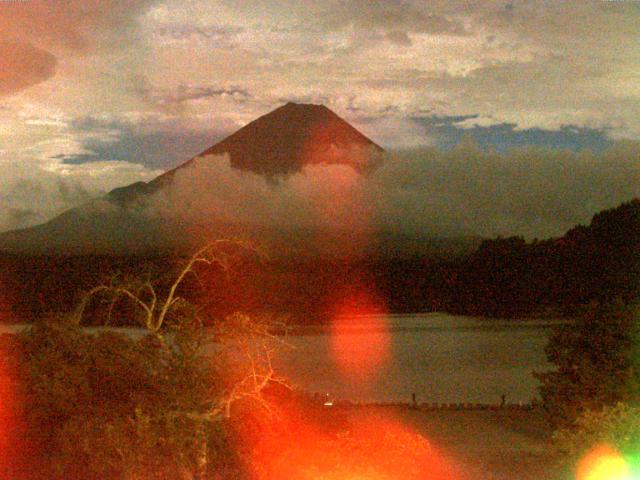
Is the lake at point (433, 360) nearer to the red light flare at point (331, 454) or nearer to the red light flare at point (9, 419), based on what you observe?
the red light flare at point (331, 454)

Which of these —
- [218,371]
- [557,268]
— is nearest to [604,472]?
[218,371]

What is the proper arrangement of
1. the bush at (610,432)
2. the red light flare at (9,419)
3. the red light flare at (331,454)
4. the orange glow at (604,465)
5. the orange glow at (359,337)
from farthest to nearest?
the orange glow at (359,337), the red light flare at (9,419), the bush at (610,432), the orange glow at (604,465), the red light flare at (331,454)

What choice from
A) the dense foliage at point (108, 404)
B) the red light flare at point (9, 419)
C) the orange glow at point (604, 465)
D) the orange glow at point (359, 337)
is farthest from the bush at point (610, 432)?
the orange glow at point (359, 337)

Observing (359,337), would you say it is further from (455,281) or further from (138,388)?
(138,388)

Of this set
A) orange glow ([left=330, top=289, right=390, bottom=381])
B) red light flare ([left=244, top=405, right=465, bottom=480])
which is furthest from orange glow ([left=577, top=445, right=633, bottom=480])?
orange glow ([left=330, top=289, right=390, bottom=381])

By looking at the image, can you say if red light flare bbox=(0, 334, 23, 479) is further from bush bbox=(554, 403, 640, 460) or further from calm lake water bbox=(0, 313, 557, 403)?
calm lake water bbox=(0, 313, 557, 403)
